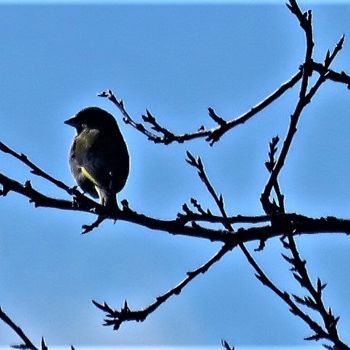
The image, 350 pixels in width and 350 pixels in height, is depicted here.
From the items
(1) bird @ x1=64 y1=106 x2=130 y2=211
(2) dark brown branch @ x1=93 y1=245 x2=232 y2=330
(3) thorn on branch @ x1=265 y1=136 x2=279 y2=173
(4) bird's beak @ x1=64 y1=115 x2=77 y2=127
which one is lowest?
(2) dark brown branch @ x1=93 y1=245 x2=232 y2=330

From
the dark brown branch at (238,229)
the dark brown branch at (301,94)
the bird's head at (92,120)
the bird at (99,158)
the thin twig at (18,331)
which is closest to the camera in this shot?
the thin twig at (18,331)

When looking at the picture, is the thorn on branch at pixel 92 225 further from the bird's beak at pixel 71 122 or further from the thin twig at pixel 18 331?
the bird's beak at pixel 71 122

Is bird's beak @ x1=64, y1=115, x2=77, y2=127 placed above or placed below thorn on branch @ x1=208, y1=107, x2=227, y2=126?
above

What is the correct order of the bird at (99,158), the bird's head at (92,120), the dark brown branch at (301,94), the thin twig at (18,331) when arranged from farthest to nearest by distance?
the bird's head at (92,120) → the bird at (99,158) → the dark brown branch at (301,94) → the thin twig at (18,331)

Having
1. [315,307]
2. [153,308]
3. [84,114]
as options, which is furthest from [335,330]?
[84,114]

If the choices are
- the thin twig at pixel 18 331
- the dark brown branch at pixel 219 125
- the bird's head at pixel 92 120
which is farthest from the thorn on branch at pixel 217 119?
the bird's head at pixel 92 120

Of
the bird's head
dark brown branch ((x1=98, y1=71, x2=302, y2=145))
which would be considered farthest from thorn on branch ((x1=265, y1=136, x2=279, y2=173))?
the bird's head

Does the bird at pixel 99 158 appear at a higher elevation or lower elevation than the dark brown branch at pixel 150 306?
higher

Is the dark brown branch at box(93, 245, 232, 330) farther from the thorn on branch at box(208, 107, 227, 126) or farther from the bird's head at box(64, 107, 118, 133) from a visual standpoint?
the bird's head at box(64, 107, 118, 133)

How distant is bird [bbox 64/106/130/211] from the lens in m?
7.85

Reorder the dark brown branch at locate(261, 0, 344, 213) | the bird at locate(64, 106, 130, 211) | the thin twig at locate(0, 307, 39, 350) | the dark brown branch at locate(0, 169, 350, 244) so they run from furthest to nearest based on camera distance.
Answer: the bird at locate(64, 106, 130, 211), the dark brown branch at locate(0, 169, 350, 244), the dark brown branch at locate(261, 0, 344, 213), the thin twig at locate(0, 307, 39, 350)

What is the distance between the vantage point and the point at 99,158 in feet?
27.7

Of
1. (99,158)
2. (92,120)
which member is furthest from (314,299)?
(92,120)

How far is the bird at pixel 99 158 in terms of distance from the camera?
7852 mm
